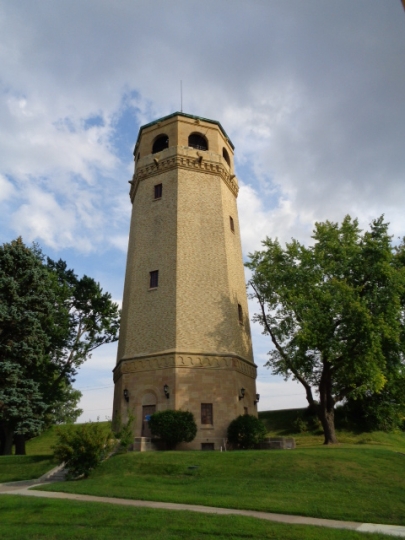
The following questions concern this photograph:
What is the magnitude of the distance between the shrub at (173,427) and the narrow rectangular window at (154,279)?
707cm

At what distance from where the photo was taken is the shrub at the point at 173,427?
64.2 feet

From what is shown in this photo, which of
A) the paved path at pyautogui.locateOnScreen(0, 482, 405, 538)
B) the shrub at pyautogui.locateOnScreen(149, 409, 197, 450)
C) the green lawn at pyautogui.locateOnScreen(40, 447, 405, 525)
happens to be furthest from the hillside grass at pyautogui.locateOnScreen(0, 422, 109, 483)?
the paved path at pyautogui.locateOnScreen(0, 482, 405, 538)

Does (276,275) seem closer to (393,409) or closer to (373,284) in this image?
(373,284)

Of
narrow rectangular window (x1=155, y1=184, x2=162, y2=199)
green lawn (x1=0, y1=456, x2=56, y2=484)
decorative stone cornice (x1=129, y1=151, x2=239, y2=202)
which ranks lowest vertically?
green lawn (x1=0, y1=456, x2=56, y2=484)

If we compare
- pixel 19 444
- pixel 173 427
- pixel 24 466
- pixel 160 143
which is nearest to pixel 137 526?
pixel 173 427

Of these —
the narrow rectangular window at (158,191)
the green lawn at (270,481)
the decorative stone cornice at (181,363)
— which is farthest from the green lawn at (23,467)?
the narrow rectangular window at (158,191)

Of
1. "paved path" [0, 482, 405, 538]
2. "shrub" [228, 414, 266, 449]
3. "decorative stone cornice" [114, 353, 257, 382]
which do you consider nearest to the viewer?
"paved path" [0, 482, 405, 538]

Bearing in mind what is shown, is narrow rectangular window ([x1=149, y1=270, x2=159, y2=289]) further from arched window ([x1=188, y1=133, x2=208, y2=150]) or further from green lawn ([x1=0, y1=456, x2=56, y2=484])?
green lawn ([x1=0, y1=456, x2=56, y2=484])

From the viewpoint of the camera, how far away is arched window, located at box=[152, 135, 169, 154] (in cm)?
2967

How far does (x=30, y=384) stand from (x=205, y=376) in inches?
367

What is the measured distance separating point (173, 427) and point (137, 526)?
35.8 feet

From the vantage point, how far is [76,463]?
15805 mm

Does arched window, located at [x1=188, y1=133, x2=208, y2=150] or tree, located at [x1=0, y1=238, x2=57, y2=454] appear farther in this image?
arched window, located at [x1=188, y1=133, x2=208, y2=150]

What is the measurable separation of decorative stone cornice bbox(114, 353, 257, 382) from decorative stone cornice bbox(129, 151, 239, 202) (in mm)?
11716
